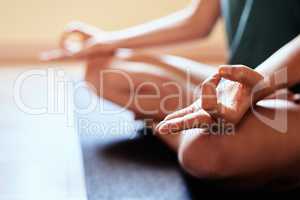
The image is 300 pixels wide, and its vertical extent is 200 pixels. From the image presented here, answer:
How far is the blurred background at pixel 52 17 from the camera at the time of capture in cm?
215

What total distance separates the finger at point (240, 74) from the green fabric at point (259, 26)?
0.27 metres

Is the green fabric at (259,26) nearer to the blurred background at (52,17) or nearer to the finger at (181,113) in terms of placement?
the finger at (181,113)

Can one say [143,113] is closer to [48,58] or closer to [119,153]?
[119,153]

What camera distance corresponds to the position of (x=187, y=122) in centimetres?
90

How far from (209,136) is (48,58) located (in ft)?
1.89

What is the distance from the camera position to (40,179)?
115cm

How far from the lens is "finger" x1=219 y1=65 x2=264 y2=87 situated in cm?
88

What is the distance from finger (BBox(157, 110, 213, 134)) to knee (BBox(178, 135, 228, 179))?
85 millimetres

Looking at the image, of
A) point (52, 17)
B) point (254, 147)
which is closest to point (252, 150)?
point (254, 147)

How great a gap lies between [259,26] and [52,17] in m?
1.19

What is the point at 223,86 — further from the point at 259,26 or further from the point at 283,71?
the point at 259,26

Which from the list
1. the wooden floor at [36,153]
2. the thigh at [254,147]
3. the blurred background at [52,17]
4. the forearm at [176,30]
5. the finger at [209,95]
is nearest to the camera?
the finger at [209,95]

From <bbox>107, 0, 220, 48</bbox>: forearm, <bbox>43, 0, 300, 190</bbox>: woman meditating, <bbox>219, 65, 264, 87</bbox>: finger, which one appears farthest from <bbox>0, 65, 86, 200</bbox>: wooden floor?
<bbox>219, 65, 264, 87</bbox>: finger

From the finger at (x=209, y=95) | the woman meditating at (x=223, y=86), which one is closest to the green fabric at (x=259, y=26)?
the woman meditating at (x=223, y=86)
